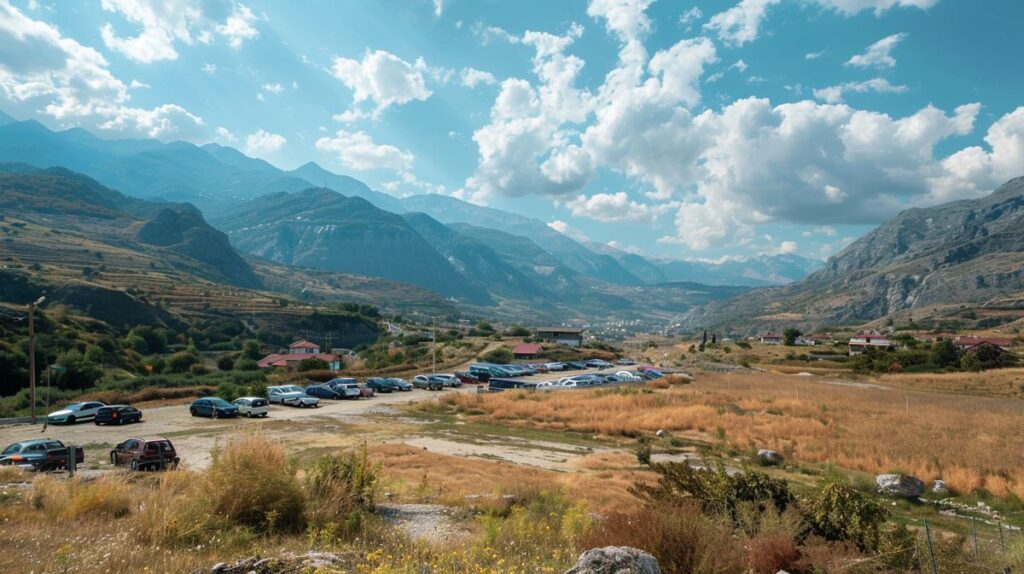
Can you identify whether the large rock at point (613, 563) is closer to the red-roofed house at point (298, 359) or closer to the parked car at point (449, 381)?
the parked car at point (449, 381)

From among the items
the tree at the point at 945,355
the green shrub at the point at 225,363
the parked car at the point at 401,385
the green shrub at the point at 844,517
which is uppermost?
the green shrub at the point at 844,517

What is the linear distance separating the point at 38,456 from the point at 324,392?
105ft

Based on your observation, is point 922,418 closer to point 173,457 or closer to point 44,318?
point 173,457

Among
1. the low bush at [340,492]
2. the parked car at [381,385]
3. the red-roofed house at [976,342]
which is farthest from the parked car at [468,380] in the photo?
the red-roofed house at [976,342]

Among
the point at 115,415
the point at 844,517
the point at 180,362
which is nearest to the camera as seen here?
the point at 844,517

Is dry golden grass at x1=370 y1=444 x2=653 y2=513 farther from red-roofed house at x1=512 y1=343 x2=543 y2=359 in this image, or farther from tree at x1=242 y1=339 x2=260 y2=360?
tree at x1=242 y1=339 x2=260 y2=360

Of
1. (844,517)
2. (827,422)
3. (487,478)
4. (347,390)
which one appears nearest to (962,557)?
(844,517)

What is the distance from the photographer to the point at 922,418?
34.2 metres

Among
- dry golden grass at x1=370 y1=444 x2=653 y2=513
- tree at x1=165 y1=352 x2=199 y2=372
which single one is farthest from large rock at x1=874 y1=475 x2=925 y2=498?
tree at x1=165 y1=352 x2=199 y2=372

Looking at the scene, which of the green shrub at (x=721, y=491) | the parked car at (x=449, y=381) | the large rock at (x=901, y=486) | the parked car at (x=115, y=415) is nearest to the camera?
the green shrub at (x=721, y=491)

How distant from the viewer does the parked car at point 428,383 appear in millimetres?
65062

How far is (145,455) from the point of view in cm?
2125

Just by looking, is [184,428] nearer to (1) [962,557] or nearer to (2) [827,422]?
(1) [962,557]

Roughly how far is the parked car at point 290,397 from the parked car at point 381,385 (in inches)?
442
